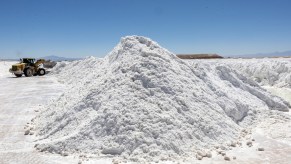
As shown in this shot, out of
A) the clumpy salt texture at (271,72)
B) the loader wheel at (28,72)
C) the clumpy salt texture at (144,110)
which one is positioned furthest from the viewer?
the loader wheel at (28,72)

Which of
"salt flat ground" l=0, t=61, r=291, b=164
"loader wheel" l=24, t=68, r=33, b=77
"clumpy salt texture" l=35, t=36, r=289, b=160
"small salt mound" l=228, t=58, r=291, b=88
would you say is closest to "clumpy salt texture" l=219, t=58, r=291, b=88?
"small salt mound" l=228, t=58, r=291, b=88

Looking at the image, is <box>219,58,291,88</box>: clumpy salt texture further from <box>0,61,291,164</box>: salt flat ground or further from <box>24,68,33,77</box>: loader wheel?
<box>24,68,33,77</box>: loader wheel

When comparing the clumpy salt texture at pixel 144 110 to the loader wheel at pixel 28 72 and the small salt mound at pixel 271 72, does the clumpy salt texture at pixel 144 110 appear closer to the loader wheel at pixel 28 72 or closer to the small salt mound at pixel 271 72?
the small salt mound at pixel 271 72

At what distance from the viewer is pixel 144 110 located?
26.3 ft

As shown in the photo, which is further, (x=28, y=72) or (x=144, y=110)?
(x=28, y=72)

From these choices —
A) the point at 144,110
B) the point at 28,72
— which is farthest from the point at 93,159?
the point at 28,72

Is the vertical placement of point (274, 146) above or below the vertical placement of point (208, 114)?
below

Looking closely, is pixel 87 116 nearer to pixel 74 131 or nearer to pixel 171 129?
pixel 74 131

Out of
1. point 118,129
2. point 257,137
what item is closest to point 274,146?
point 257,137

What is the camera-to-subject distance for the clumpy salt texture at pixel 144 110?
24.0 feet

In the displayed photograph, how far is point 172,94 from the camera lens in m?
8.95

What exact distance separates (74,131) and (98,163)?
1.52 m

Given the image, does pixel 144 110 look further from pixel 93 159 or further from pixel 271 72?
pixel 271 72

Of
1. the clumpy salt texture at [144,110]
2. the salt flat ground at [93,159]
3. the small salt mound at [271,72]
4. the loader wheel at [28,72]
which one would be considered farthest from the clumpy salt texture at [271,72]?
the loader wheel at [28,72]
